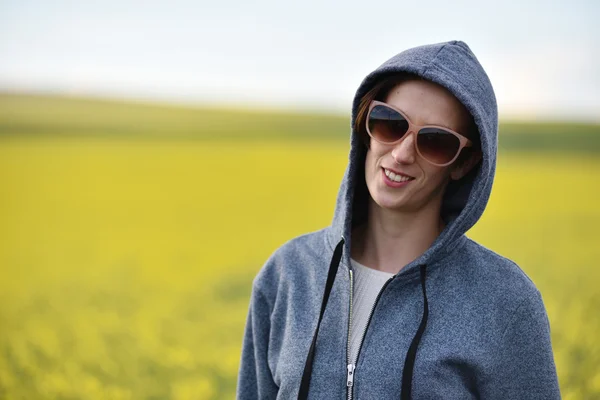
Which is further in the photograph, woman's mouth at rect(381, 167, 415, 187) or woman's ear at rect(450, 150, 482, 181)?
woman's ear at rect(450, 150, 482, 181)

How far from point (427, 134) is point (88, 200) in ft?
18.2

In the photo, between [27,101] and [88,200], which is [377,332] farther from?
[27,101]

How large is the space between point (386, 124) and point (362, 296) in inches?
19.9

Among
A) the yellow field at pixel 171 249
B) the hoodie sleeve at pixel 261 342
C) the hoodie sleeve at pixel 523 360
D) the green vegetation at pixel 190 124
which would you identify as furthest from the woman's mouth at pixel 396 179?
the green vegetation at pixel 190 124

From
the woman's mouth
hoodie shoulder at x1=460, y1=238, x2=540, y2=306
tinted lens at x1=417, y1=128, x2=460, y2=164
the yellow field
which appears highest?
tinted lens at x1=417, y1=128, x2=460, y2=164

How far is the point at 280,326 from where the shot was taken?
190cm

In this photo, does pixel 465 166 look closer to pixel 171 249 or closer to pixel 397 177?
pixel 397 177

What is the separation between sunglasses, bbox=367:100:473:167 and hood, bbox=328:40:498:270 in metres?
0.08

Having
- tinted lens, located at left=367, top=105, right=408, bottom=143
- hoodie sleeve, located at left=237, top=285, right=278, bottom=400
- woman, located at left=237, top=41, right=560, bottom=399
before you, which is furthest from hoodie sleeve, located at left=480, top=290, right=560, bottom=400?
hoodie sleeve, located at left=237, top=285, right=278, bottom=400

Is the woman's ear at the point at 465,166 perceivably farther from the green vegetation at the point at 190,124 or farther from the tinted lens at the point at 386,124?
the green vegetation at the point at 190,124

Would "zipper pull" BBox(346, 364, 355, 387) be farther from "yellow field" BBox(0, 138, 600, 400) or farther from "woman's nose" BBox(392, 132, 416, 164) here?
"yellow field" BBox(0, 138, 600, 400)

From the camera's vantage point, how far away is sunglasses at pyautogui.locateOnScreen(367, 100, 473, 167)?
63.1 inches

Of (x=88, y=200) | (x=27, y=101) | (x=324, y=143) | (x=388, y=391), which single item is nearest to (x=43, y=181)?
(x=88, y=200)

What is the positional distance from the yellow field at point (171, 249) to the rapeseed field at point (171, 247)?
15 mm
